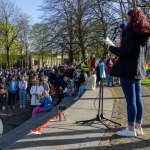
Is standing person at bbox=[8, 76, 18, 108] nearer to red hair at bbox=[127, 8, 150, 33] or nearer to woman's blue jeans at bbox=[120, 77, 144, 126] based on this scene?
woman's blue jeans at bbox=[120, 77, 144, 126]

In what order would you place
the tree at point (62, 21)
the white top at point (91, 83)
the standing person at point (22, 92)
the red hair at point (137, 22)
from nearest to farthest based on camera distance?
1. the red hair at point (137, 22)
2. the white top at point (91, 83)
3. the standing person at point (22, 92)
4. the tree at point (62, 21)

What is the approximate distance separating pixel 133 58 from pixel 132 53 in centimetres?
8

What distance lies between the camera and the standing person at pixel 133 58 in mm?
5441

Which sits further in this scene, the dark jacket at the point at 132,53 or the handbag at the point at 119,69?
the handbag at the point at 119,69

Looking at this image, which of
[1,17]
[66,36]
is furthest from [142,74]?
[1,17]

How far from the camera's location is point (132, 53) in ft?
18.2

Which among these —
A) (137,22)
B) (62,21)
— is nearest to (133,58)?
(137,22)

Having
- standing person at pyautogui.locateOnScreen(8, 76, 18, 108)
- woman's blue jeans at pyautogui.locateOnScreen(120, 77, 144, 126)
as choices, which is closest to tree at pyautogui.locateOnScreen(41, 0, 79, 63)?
standing person at pyautogui.locateOnScreen(8, 76, 18, 108)

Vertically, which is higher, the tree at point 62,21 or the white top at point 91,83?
the tree at point 62,21

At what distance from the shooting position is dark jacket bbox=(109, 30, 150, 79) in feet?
17.9

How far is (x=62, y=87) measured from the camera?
70.2 ft

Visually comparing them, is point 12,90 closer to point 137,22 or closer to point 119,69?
point 119,69

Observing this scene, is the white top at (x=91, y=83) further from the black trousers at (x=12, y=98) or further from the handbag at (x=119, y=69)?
the handbag at (x=119, y=69)

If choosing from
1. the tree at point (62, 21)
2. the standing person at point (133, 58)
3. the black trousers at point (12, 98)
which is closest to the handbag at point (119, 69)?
the standing person at point (133, 58)
